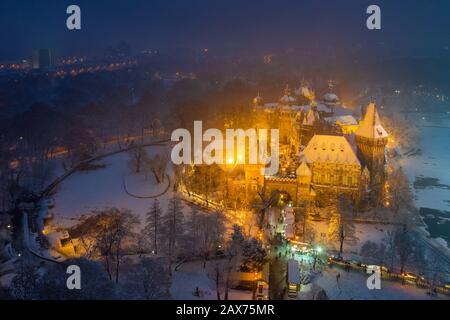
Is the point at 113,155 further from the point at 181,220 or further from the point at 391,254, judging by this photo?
the point at 391,254

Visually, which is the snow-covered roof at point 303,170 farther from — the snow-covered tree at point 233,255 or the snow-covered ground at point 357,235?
the snow-covered tree at point 233,255

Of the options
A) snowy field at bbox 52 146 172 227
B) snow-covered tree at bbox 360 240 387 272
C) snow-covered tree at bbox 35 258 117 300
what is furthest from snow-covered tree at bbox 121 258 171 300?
snow-covered tree at bbox 360 240 387 272

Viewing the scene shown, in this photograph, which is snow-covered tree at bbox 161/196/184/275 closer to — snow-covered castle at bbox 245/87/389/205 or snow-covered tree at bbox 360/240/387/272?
snow-covered castle at bbox 245/87/389/205

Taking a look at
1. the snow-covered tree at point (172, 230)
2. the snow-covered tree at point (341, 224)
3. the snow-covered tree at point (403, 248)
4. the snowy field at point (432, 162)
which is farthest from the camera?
the snowy field at point (432, 162)

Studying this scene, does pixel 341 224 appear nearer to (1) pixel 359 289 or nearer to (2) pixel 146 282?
(1) pixel 359 289

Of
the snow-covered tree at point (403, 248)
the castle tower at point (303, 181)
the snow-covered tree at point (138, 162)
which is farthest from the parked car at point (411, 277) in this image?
the snow-covered tree at point (138, 162)
